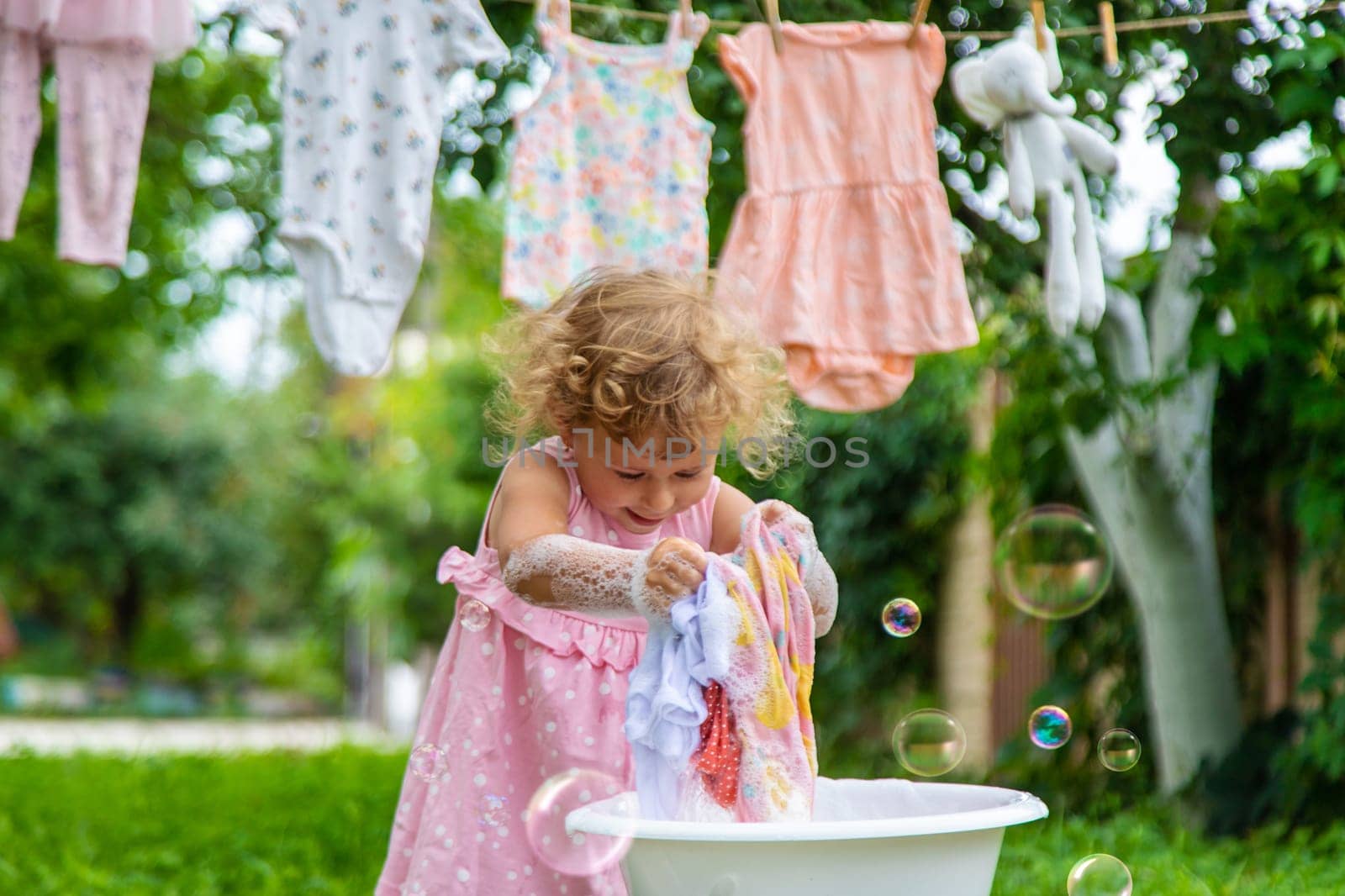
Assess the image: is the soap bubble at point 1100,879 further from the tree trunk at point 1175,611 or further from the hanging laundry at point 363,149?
the tree trunk at point 1175,611

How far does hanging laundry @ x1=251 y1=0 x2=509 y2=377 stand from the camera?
9.15 feet

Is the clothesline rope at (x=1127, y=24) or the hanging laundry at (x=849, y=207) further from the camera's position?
the hanging laundry at (x=849, y=207)

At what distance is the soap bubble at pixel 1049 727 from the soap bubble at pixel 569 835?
2.75 ft

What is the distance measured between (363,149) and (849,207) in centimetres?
101

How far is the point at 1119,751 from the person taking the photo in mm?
2297

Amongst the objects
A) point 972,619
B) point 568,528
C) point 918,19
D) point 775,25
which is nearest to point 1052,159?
point 918,19

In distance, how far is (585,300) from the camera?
1962mm

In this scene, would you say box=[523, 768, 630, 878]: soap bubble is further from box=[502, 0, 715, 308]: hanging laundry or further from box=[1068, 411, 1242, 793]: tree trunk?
box=[1068, 411, 1242, 793]: tree trunk

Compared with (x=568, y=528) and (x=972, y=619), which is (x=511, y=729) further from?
(x=972, y=619)

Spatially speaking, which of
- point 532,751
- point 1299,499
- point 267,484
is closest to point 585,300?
point 532,751

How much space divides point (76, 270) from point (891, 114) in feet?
15.8

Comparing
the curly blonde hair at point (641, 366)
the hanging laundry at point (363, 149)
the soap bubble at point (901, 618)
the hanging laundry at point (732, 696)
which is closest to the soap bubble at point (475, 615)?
the curly blonde hair at point (641, 366)

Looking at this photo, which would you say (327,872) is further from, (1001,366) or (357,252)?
(1001,366)

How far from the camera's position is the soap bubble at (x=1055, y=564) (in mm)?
2805
